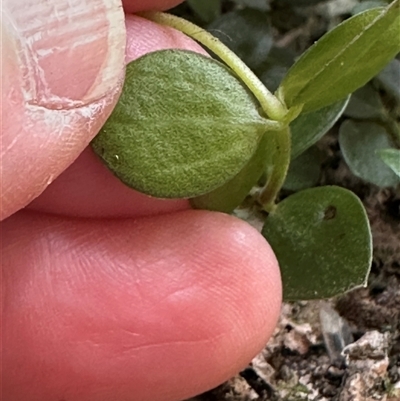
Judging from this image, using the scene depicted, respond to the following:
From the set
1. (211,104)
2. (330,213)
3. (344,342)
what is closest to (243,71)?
(211,104)

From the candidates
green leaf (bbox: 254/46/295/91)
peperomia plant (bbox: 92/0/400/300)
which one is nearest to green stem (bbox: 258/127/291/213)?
peperomia plant (bbox: 92/0/400/300)

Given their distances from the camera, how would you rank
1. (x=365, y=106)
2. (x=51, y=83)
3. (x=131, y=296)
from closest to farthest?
(x=51, y=83) → (x=131, y=296) → (x=365, y=106)

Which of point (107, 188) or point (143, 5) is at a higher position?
point (143, 5)

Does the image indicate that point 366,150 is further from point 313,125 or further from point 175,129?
point 175,129

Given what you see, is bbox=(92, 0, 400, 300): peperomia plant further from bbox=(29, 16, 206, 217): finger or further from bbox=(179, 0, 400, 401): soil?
bbox=(179, 0, 400, 401): soil

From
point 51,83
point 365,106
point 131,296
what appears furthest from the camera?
point 365,106

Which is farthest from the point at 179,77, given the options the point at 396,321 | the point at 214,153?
the point at 396,321
